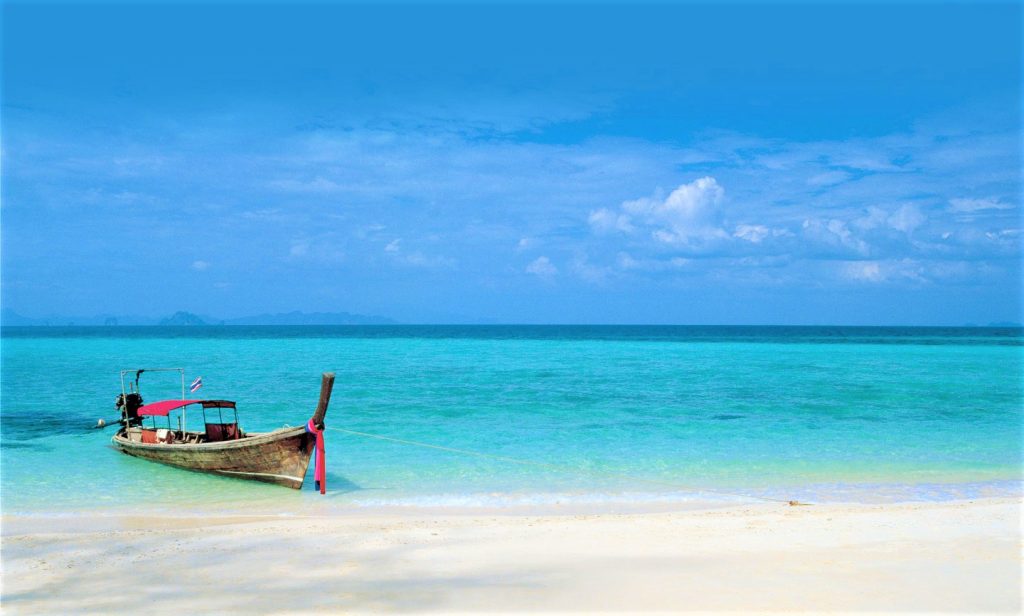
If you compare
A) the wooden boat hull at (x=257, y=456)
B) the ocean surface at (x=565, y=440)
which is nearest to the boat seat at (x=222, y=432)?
the wooden boat hull at (x=257, y=456)

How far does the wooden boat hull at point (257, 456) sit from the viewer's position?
15133mm

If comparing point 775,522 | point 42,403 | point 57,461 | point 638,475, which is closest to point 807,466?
point 638,475

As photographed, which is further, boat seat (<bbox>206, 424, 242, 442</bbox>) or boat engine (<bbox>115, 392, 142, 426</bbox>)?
boat engine (<bbox>115, 392, 142, 426</bbox>)

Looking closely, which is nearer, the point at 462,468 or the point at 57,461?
the point at 462,468

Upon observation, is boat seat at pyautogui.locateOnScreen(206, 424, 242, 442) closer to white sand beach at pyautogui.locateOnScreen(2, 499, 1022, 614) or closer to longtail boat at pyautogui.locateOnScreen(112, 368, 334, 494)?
longtail boat at pyautogui.locateOnScreen(112, 368, 334, 494)

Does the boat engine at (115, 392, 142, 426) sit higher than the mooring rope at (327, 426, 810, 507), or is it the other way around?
the boat engine at (115, 392, 142, 426)

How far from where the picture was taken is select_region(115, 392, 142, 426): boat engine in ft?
72.0

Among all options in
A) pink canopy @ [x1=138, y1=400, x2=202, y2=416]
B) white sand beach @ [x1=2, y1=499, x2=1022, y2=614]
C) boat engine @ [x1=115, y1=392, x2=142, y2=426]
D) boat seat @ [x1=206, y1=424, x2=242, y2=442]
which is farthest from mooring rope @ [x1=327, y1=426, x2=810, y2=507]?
boat engine @ [x1=115, y1=392, x2=142, y2=426]

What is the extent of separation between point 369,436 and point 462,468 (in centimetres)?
555

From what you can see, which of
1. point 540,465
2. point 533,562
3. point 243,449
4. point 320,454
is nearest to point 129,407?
point 243,449

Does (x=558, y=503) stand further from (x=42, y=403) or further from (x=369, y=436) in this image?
(x=42, y=403)

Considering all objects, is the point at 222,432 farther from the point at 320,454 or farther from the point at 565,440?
the point at 565,440

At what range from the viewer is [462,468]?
57.2 feet

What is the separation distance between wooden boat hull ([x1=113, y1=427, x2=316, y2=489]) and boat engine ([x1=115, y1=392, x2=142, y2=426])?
518 centimetres
